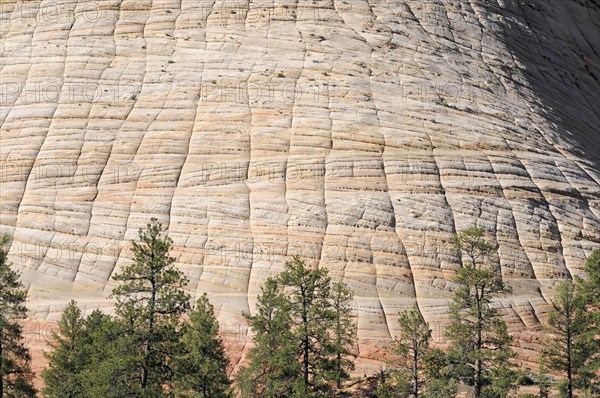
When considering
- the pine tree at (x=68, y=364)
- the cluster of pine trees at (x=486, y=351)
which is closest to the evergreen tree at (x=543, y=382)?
the cluster of pine trees at (x=486, y=351)

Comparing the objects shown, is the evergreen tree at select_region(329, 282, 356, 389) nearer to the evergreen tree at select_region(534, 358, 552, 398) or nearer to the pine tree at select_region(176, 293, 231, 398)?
the pine tree at select_region(176, 293, 231, 398)

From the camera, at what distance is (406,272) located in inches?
2072

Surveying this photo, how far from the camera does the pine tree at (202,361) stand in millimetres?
38500

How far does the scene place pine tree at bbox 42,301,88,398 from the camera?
3894 centimetres

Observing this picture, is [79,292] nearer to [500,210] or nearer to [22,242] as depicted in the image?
[22,242]

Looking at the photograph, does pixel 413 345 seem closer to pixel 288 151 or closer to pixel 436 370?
pixel 436 370

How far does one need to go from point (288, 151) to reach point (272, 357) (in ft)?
67.2

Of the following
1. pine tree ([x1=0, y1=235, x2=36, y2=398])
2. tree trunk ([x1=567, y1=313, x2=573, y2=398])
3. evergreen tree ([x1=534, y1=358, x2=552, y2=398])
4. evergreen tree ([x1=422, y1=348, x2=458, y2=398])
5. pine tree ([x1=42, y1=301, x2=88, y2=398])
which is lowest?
pine tree ([x1=42, y1=301, x2=88, y2=398])

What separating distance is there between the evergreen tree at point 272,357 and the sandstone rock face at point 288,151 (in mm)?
7339

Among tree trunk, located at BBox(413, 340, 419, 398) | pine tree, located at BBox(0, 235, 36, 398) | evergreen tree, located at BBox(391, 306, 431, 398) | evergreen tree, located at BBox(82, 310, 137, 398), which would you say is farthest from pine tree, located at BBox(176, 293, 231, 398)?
tree trunk, located at BBox(413, 340, 419, 398)

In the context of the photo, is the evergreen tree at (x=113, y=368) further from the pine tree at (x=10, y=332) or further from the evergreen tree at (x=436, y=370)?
the evergreen tree at (x=436, y=370)

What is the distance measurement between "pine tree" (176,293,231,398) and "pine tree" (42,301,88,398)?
4.21m

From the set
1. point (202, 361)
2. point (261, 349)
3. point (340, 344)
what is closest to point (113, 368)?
point (202, 361)

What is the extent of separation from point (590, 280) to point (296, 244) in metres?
16.6
